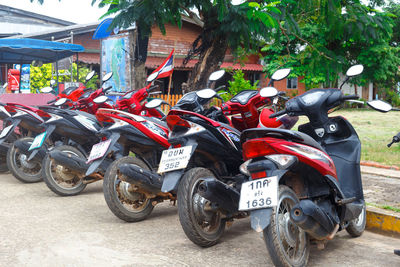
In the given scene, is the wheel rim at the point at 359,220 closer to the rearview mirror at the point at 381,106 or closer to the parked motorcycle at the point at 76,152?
the rearview mirror at the point at 381,106

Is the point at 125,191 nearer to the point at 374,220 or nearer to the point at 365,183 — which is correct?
the point at 374,220

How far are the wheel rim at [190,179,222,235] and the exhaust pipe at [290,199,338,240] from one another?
99 cm

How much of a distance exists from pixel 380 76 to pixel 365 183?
19.1 m

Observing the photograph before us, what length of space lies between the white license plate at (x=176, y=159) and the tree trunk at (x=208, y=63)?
14.8ft

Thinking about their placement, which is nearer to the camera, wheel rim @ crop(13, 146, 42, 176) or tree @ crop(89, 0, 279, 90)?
tree @ crop(89, 0, 279, 90)

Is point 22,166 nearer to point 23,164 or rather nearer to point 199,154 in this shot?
point 23,164

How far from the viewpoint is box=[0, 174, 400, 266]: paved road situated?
3.70 metres

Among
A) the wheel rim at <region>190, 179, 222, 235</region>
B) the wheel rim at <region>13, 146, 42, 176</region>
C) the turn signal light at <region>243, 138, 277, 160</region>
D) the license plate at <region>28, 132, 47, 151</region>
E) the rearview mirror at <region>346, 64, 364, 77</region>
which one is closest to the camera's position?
the turn signal light at <region>243, 138, 277, 160</region>

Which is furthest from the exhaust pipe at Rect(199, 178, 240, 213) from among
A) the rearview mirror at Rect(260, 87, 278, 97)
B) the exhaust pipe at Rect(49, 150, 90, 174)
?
the exhaust pipe at Rect(49, 150, 90, 174)

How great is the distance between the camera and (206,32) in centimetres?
828

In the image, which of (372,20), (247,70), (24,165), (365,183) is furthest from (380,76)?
(24,165)

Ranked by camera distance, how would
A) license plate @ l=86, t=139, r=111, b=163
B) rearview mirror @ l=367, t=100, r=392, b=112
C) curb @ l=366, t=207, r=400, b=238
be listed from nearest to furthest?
rearview mirror @ l=367, t=100, r=392, b=112 < curb @ l=366, t=207, r=400, b=238 < license plate @ l=86, t=139, r=111, b=163

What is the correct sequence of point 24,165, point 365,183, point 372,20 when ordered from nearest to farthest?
point 365,183, point 24,165, point 372,20

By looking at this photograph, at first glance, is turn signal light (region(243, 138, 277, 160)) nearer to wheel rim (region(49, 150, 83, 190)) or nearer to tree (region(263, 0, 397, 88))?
wheel rim (region(49, 150, 83, 190))
